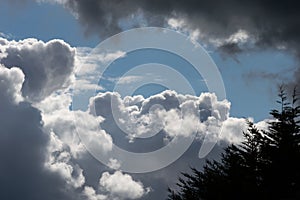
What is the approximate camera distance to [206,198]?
3419 centimetres

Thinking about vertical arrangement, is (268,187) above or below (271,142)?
below

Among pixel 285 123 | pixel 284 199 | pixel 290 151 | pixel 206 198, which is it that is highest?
pixel 285 123

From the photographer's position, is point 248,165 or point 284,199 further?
point 248,165

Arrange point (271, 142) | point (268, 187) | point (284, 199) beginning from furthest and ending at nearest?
point (271, 142) → point (268, 187) → point (284, 199)

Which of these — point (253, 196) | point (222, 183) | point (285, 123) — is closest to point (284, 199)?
point (253, 196)

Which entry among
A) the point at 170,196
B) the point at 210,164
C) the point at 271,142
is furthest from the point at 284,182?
the point at 170,196

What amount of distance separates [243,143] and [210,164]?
9.10ft

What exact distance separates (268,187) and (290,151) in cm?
303

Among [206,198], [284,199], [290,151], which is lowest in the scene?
[284,199]

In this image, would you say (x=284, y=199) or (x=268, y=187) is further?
(x=268, y=187)

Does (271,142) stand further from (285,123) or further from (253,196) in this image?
(253,196)

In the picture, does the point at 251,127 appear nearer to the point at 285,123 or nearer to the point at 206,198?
the point at 285,123

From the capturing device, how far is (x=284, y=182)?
3278cm

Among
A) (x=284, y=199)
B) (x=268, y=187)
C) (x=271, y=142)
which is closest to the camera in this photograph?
(x=284, y=199)
